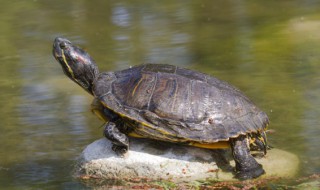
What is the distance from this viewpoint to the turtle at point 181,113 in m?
5.08

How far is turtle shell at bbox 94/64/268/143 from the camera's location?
507cm

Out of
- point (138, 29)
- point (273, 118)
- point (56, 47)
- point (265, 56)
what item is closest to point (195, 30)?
point (138, 29)

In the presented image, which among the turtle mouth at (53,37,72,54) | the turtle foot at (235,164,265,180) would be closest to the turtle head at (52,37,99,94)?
the turtle mouth at (53,37,72,54)

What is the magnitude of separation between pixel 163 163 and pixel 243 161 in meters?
0.64

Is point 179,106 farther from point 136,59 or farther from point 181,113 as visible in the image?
point 136,59

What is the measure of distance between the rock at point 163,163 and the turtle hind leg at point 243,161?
10 cm

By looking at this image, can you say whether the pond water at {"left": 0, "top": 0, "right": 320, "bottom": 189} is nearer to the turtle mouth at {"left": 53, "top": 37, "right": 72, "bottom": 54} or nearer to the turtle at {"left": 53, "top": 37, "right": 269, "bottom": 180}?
the turtle at {"left": 53, "top": 37, "right": 269, "bottom": 180}

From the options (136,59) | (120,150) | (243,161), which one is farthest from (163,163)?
(136,59)

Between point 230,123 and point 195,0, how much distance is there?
6780 millimetres

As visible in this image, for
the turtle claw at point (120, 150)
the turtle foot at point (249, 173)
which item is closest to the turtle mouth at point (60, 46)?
the turtle claw at point (120, 150)

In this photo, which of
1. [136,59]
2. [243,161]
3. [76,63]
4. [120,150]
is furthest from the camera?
[136,59]

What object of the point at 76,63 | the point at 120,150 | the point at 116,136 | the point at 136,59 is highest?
the point at 76,63

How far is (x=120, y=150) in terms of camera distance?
525 cm

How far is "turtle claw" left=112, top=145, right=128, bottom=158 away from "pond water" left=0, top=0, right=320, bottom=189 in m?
0.45
